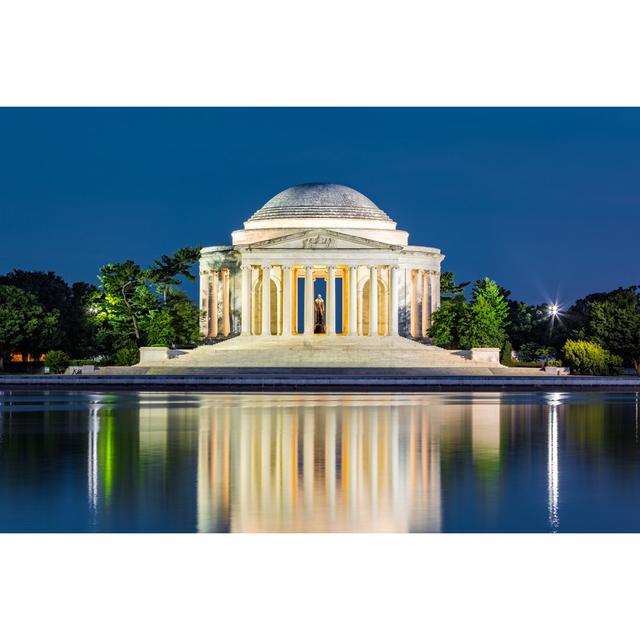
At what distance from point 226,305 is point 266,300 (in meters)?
11.9

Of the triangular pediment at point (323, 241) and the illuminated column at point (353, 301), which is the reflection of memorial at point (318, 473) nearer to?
the triangular pediment at point (323, 241)

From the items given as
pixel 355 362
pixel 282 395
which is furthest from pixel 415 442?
pixel 355 362

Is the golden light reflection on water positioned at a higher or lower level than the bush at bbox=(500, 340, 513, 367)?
lower

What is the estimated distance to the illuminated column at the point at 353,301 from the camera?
103 m

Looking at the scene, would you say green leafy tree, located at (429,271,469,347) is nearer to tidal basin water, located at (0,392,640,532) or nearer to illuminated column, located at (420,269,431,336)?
illuminated column, located at (420,269,431,336)

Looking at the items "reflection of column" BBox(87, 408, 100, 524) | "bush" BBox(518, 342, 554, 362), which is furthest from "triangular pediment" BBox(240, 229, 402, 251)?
"reflection of column" BBox(87, 408, 100, 524)

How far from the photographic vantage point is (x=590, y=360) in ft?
290

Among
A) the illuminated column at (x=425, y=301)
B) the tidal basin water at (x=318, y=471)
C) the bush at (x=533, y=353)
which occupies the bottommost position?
the tidal basin water at (x=318, y=471)

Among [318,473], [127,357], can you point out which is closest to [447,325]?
[127,357]

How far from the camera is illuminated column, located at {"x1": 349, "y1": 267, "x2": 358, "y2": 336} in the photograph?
10266 cm

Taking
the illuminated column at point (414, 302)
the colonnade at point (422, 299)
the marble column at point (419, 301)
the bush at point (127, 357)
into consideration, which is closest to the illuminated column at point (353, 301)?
the illuminated column at point (414, 302)

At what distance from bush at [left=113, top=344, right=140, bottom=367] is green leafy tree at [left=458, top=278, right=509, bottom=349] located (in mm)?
26114

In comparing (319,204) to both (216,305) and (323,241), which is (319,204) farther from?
(216,305)

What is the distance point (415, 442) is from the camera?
102 ft
